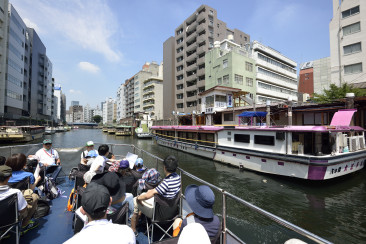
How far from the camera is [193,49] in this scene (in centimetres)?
4528

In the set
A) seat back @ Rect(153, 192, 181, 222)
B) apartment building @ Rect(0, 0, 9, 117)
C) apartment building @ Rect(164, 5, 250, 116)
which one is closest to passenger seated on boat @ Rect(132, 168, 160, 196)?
seat back @ Rect(153, 192, 181, 222)

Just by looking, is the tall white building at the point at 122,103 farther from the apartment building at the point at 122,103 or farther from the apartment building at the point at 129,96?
the apartment building at the point at 129,96

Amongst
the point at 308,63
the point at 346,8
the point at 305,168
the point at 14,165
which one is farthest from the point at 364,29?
the point at 308,63

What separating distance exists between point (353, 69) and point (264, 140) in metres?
19.6

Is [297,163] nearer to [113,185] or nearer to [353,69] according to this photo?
[113,185]

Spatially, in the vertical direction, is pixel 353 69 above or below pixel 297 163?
above

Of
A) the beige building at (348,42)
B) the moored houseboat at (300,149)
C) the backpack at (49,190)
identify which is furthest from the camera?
the beige building at (348,42)

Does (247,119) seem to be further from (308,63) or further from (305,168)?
(308,63)

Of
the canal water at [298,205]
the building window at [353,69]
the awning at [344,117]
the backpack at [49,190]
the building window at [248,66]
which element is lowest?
the canal water at [298,205]

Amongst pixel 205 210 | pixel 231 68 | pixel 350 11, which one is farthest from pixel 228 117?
pixel 205 210

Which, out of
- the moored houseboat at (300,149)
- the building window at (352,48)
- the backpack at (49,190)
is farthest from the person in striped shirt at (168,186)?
the building window at (352,48)

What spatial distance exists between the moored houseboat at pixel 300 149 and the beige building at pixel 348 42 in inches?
536

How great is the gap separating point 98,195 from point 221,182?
34.9ft

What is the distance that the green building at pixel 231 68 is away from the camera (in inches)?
1262
